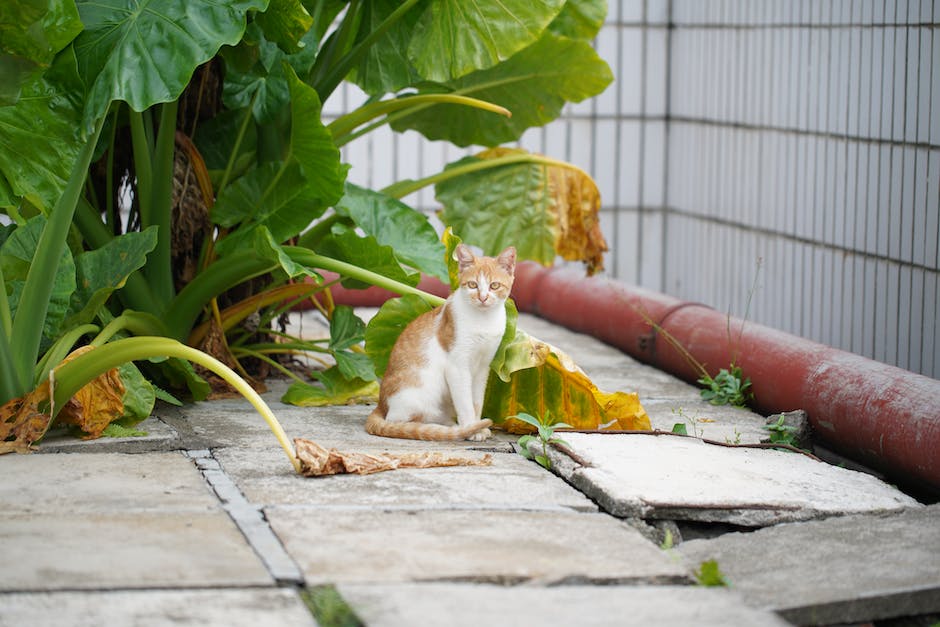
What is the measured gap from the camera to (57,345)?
3135 millimetres

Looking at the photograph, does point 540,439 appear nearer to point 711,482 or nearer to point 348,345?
point 711,482

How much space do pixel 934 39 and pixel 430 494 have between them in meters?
2.05

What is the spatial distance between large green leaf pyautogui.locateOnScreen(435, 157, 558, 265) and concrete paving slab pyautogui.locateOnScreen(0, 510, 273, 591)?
6.66 feet

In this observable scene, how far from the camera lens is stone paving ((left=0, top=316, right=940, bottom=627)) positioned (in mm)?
1975

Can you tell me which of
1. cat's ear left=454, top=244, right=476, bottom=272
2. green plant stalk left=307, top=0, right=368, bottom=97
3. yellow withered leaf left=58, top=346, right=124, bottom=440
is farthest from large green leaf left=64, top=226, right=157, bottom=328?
green plant stalk left=307, top=0, right=368, bottom=97

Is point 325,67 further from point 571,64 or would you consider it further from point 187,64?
point 187,64

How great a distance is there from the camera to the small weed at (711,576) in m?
2.17

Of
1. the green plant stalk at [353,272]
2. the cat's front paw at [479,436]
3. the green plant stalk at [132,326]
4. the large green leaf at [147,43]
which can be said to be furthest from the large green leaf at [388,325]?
the large green leaf at [147,43]

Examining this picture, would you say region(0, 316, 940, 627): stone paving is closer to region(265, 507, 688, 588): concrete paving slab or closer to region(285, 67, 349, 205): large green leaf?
region(265, 507, 688, 588): concrete paving slab

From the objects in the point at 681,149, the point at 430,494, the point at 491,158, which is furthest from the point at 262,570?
the point at 681,149

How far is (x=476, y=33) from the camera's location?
365 centimetres

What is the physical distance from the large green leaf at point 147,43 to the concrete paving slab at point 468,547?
994 millimetres

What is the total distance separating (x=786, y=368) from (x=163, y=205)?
178 cm

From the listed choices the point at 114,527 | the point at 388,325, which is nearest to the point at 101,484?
the point at 114,527
